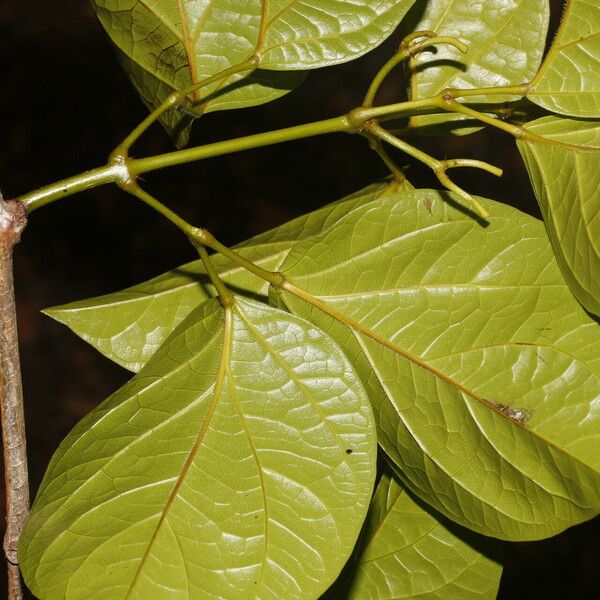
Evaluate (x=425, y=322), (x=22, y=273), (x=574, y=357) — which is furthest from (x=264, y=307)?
(x=22, y=273)

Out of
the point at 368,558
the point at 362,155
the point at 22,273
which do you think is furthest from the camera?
the point at 362,155

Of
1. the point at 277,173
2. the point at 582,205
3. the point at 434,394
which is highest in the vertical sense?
the point at 582,205

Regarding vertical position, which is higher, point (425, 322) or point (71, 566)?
point (425, 322)

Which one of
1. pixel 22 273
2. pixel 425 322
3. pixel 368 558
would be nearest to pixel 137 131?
pixel 425 322

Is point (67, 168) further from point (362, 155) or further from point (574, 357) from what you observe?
point (574, 357)

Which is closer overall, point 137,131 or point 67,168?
point 137,131

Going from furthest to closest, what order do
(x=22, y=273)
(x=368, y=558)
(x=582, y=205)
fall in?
(x=22, y=273)
(x=368, y=558)
(x=582, y=205)

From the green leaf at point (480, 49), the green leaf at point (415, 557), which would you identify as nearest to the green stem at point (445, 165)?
the green leaf at point (480, 49)
